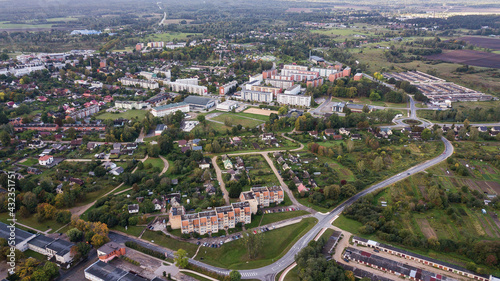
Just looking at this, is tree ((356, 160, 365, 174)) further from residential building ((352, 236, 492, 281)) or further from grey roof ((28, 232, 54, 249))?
grey roof ((28, 232, 54, 249))

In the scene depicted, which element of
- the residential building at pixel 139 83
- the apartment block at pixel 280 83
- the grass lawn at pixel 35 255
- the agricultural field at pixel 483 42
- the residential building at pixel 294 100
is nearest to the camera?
the grass lawn at pixel 35 255

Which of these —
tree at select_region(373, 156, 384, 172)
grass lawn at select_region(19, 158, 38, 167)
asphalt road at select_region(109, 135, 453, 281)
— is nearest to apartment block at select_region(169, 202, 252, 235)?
asphalt road at select_region(109, 135, 453, 281)

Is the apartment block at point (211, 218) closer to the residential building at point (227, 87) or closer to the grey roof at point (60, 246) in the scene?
the grey roof at point (60, 246)

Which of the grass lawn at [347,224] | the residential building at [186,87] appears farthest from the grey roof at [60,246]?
the residential building at [186,87]

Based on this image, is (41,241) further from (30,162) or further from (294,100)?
(294,100)

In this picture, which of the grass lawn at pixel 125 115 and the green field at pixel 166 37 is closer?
the grass lawn at pixel 125 115

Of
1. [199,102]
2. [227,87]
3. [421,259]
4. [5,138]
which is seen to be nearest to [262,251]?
[421,259]
